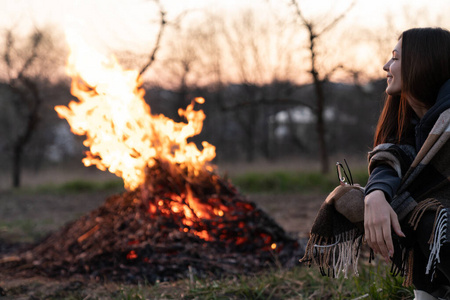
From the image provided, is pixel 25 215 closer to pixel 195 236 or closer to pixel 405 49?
pixel 195 236

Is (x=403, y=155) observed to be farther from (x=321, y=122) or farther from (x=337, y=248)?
(x=321, y=122)

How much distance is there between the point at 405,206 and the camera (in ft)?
6.67

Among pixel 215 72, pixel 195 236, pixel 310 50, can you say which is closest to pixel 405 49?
pixel 195 236

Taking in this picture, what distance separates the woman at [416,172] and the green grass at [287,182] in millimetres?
9511

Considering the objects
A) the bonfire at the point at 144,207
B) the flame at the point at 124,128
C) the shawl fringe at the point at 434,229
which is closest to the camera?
the shawl fringe at the point at 434,229

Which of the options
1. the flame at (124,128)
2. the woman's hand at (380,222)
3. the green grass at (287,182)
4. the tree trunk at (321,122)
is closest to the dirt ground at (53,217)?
the green grass at (287,182)

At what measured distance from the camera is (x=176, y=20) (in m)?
8.11

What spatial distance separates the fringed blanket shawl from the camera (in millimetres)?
1943

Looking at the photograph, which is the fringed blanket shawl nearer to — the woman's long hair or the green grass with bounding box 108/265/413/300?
the woman's long hair

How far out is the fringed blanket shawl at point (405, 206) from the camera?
6.38 ft

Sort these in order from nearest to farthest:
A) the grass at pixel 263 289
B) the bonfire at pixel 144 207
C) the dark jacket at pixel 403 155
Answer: the dark jacket at pixel 403 155 → the grass at pixel 263 289 → the bonfire at pixel 144 207

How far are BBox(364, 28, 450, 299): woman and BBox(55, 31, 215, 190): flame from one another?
11.3 feet

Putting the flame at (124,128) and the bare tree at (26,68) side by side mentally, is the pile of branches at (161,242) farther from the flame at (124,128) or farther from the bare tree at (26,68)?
the bare tree at (26,68)

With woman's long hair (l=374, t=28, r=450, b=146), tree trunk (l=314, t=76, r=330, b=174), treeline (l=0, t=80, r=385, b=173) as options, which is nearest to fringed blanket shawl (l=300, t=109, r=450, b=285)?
woman's long hair (l=374, t=28, r=450, b=146)
